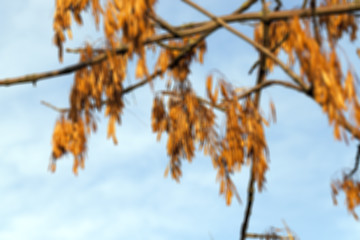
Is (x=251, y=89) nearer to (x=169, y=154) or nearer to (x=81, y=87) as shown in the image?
(x=169, y=154)

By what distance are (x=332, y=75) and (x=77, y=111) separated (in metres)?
1.36

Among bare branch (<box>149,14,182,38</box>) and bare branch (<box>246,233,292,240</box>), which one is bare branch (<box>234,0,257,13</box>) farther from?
bare branch (<box>246,233,292,240</box>)

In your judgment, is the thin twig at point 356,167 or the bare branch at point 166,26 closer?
the bare branch at point 166,26

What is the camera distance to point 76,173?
321cm

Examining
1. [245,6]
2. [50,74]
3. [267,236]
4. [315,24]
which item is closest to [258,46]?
[315,24]

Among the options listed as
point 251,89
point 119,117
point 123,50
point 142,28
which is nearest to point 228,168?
point 251,89

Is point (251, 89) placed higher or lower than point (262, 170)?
higher

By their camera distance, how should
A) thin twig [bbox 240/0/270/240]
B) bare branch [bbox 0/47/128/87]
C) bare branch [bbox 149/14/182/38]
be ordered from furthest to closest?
1. thin twig [bbox 240/0/270/240]
2. bare branch [bbox 0/47/128/87]
3. bare branch [bbox 149/14/182/38]

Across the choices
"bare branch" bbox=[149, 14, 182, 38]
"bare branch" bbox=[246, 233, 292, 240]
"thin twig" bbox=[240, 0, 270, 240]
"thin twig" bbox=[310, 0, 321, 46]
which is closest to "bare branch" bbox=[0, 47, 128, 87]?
"bare branch" bbox=[149, 14, 182, 38]

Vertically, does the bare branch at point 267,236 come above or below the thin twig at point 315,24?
below

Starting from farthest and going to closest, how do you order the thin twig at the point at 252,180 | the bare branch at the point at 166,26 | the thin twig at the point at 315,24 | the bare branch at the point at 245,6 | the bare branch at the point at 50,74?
the bare branch at the point at 245,6 < the thin twig at the point at 252,180 < the bare branch at the point at 50,74 < the bare branch at the point at 166,26 < the thin twig at the point at 315,24

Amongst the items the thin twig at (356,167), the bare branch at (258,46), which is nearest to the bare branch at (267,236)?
the thin twig at (356,167)

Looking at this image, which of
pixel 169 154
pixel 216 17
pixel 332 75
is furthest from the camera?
pixel 169 154

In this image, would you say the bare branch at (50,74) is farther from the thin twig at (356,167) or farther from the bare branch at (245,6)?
the thin twig at (356,167)
